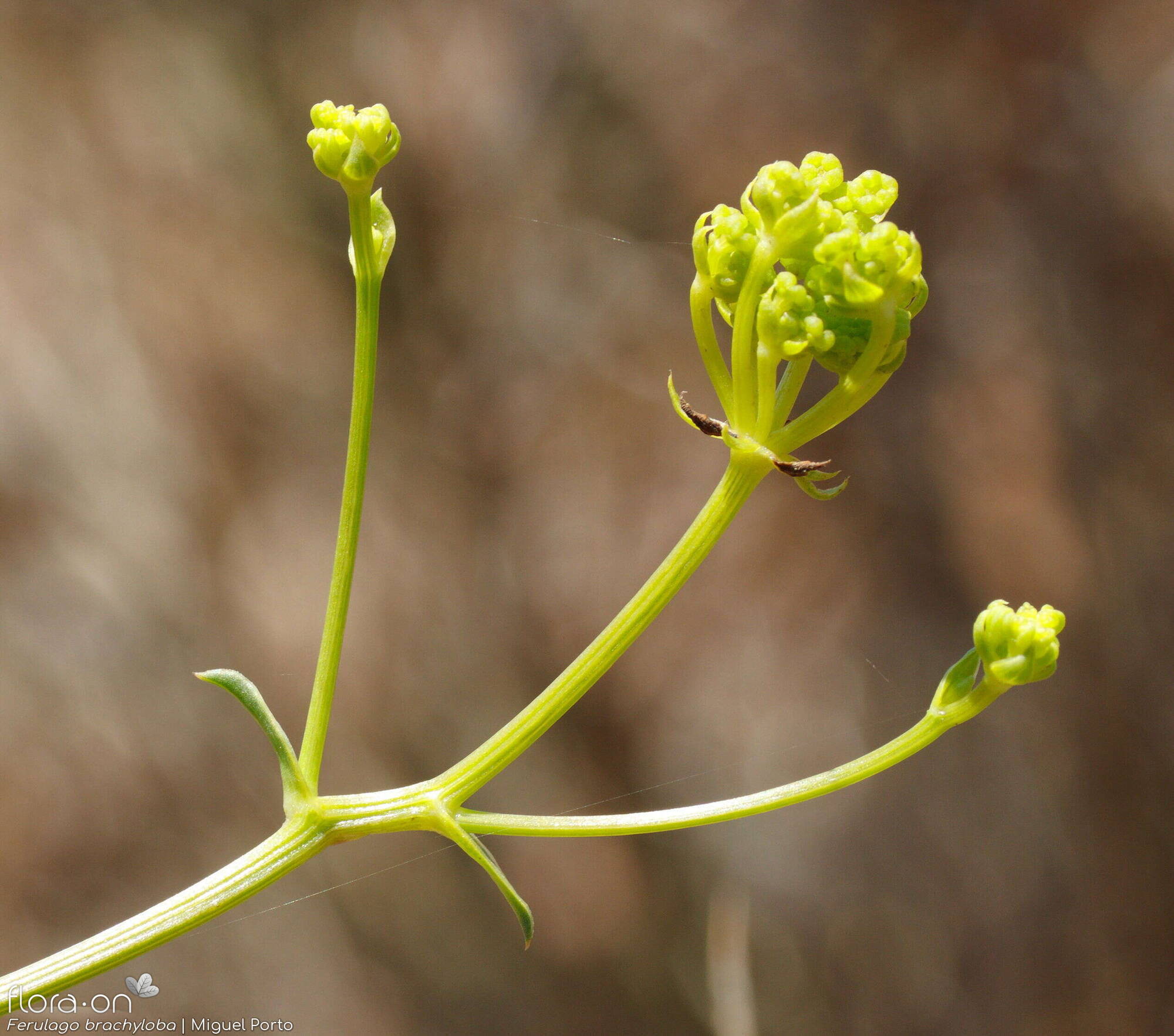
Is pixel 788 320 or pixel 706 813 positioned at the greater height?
pixel 788 320

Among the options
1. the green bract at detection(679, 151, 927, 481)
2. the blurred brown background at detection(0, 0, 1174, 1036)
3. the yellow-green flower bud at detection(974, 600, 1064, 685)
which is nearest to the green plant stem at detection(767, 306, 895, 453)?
the green bract at detection(679, 151, 927, 481)

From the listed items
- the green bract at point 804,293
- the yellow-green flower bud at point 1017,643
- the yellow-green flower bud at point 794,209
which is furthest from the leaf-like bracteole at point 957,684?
the yellow-green flower bud at point 794,209

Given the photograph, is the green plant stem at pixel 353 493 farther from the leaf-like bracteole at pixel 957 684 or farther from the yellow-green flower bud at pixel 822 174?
the leaf-like bracteole at pixel 957 684

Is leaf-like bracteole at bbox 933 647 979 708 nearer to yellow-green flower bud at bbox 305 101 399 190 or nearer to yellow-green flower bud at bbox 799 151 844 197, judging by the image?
yellow-green flower bud at bbox 799 151 844 197

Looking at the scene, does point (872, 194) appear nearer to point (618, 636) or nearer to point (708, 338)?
point (708, 338)

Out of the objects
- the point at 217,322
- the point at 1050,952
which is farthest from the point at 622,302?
the point at 1050,952

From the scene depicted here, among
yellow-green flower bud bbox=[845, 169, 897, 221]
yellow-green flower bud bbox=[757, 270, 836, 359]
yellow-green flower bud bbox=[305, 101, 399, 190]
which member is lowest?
yellow-green flower bud bbox=[757, 270, 836, 359]

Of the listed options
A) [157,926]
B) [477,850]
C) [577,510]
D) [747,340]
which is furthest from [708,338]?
[577,510]

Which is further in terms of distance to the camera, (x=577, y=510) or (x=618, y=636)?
(x=577, y=510)
